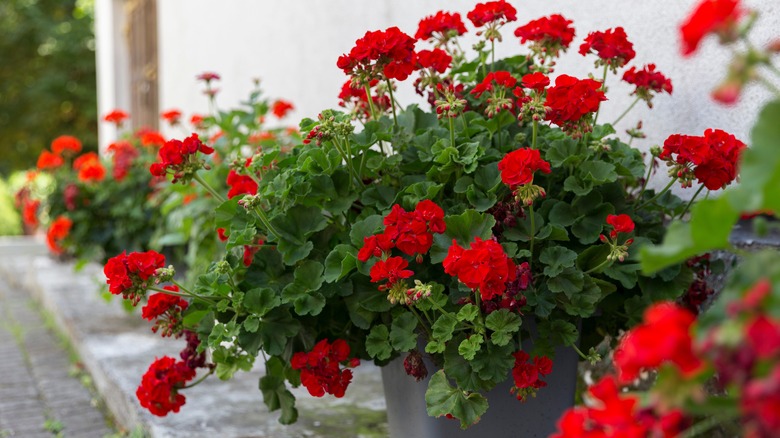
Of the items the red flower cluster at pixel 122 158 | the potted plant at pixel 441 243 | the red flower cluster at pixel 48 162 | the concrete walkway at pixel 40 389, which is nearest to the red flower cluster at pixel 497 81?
the potted plant at pixel 441 243

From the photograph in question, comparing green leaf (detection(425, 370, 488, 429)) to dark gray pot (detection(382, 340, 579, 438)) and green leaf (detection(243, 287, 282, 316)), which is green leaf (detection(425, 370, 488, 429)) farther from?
green leaf (detection(243, 287, 282, 316))

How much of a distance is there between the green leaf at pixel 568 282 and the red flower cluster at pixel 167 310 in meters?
0.76

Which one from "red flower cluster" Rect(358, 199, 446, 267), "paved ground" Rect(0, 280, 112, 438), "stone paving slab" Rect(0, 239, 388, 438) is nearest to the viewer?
"red flower cluster" Rect(358, 199, 446, 267)

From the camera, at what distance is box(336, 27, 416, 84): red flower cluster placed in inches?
64.6

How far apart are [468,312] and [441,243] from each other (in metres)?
0.14

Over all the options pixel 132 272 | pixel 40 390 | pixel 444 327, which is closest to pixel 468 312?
pixel 444 327

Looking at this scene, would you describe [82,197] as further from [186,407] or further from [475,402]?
[475,402]

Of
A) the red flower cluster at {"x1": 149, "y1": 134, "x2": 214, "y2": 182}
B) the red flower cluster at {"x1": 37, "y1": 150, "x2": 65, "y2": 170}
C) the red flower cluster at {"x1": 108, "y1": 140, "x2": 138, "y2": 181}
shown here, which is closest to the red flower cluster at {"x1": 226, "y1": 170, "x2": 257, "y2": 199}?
the red flower cluster at {"x1": 149, "y1": 134, "x2": 214, "y2": 182}

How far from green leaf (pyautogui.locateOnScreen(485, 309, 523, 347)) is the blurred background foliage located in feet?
45.6

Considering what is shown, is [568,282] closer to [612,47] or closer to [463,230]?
[463,230]

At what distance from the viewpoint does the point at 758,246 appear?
1829 mm

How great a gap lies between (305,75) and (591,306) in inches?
97.6

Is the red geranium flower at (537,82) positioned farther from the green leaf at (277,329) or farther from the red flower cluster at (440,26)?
the green leaf at (277,329)

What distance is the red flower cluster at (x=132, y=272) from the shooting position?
163 cm
